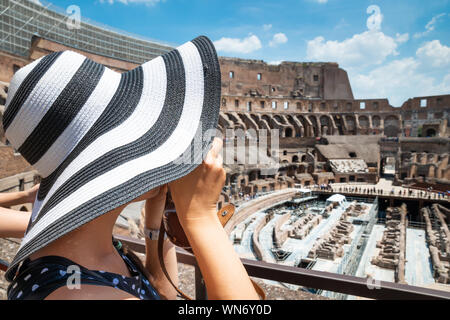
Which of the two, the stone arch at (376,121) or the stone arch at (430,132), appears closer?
the stone arch at (430,132)

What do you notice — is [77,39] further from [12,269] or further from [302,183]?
[12,269]

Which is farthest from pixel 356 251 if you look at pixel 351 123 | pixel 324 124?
pixel 351 123

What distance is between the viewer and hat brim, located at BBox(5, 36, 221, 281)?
104 centimetres

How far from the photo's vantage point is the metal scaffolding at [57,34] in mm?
20531

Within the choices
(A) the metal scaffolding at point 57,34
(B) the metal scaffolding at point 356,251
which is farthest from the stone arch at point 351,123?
(A) the metal scaffolding at point 57,34

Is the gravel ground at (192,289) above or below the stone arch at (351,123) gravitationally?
below

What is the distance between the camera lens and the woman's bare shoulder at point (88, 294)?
96 cm

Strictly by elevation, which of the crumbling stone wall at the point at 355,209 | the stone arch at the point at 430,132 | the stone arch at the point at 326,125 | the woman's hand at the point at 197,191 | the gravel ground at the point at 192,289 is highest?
the stone arch at the point at 326,125

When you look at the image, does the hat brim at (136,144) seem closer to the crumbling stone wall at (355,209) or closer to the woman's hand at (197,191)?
the woman's hand at (197,191)

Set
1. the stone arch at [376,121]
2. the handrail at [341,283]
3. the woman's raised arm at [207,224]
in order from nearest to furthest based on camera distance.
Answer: the woman's raised arm at [207,224] → the handrail at [341,283] → the stone arch at [376,121]

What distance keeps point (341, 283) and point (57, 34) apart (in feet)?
104

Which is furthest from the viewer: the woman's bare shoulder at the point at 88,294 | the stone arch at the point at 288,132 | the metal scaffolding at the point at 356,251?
the stone arch at the point at 288,132

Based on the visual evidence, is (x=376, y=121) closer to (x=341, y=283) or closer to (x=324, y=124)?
(x=324, y=124)
